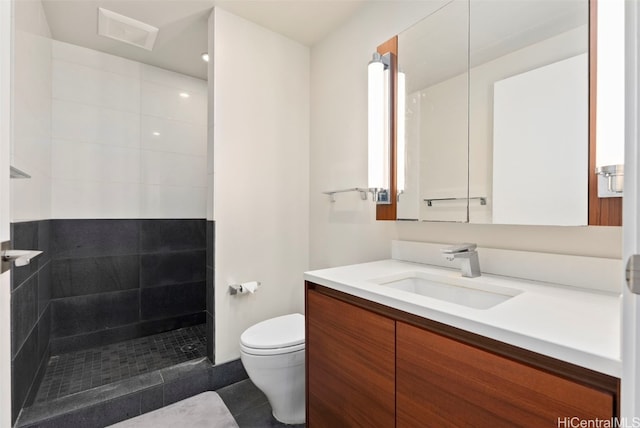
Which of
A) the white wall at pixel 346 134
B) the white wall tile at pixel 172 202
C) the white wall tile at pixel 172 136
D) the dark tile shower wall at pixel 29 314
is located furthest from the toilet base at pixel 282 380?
the white wall tile at pixel 172 136

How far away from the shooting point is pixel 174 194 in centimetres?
259

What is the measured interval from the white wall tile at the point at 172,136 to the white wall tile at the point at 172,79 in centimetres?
32

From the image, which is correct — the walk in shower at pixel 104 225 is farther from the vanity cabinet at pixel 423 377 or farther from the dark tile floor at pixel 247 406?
the vanity cabinet at pixel 423 377

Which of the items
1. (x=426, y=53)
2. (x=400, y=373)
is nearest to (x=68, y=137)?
(x=426, y=53)

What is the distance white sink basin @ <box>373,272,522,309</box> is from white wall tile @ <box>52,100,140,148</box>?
235 cm

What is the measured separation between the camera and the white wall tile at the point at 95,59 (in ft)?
7.04

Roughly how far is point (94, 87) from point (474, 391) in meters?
2.98

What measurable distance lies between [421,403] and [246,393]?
4.54 ft

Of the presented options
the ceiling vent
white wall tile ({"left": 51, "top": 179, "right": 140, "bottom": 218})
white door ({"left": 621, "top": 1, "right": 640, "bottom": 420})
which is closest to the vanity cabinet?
white door ({"left": 621, "top": 1, "right": 640, "bottom": 420})

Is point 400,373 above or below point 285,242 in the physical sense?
below

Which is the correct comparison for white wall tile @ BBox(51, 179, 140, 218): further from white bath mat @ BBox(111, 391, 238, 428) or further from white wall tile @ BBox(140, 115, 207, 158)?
white bath mat @ BBox(111, 391, 238, 428)

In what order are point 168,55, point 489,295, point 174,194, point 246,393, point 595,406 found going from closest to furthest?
point 595,406 < point 489,295 < point 246,393 < point 168,55 < point 174,194

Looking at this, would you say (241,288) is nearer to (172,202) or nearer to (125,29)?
(172,202)

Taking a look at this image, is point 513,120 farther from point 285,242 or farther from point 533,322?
point 285,242
